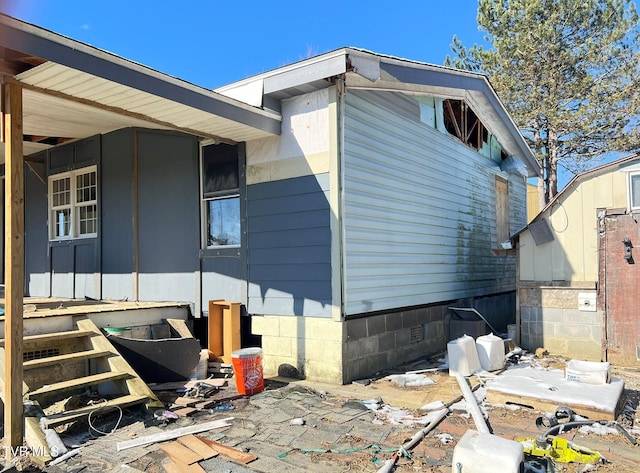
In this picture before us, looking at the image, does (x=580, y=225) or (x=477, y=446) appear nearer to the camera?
(x=477, y=446)

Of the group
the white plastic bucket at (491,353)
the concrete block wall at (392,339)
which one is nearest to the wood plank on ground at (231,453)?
the concrete block wall at (392,339)

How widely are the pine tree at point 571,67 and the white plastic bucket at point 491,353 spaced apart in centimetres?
1312

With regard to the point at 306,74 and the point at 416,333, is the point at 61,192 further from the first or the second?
the point at 416,333

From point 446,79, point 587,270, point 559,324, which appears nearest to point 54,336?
point 446,79

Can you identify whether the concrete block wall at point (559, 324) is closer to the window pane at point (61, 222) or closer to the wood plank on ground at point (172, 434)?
the wood plank on ground at point (172, 434)

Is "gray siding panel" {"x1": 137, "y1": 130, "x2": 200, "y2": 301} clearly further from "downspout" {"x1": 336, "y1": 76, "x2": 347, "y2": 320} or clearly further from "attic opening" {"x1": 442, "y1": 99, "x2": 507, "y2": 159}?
"attic opening" {"x1": 442, "y1": 99, "x2": 507, "y2": 159}

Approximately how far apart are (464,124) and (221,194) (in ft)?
17.4

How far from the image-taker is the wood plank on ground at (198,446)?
3703 millimetres

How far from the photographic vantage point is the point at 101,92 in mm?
4637

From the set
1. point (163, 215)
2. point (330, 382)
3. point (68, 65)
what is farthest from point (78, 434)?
point (163, 215)

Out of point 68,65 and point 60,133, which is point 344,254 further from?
point 60,133

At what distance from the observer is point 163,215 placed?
303 inches

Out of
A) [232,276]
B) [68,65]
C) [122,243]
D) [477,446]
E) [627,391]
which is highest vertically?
[68,65]

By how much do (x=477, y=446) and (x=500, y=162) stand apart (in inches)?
388
